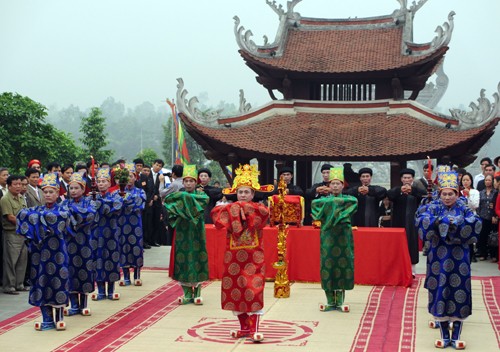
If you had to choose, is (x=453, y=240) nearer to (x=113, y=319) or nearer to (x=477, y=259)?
(x=113, y=319)

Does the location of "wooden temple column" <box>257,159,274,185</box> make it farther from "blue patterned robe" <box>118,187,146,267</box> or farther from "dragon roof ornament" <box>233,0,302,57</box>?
"blue patterned robe" <box>118,187,146,267</box>

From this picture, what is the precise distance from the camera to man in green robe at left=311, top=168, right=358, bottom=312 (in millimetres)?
8641

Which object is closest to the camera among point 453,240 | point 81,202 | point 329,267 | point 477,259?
point 453,240

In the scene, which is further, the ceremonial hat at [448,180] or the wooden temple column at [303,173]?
the wooden temple column at [303,173]

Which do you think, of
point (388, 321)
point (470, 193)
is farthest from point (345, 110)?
point (388, 321)

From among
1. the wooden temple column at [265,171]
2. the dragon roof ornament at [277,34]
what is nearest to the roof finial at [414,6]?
the dragon roof ornament at [277,34]

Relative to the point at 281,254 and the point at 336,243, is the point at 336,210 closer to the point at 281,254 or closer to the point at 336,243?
the point at 336,243

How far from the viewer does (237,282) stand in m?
7.32

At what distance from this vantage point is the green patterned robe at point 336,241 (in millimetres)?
8641

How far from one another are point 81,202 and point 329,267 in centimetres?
282

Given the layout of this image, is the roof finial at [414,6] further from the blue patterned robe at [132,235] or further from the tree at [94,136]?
the tree at [94,136]

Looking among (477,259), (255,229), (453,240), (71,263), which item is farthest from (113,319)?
(477,259)

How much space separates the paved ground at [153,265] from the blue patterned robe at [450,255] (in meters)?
4.62

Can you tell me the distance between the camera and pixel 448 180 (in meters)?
7.17
